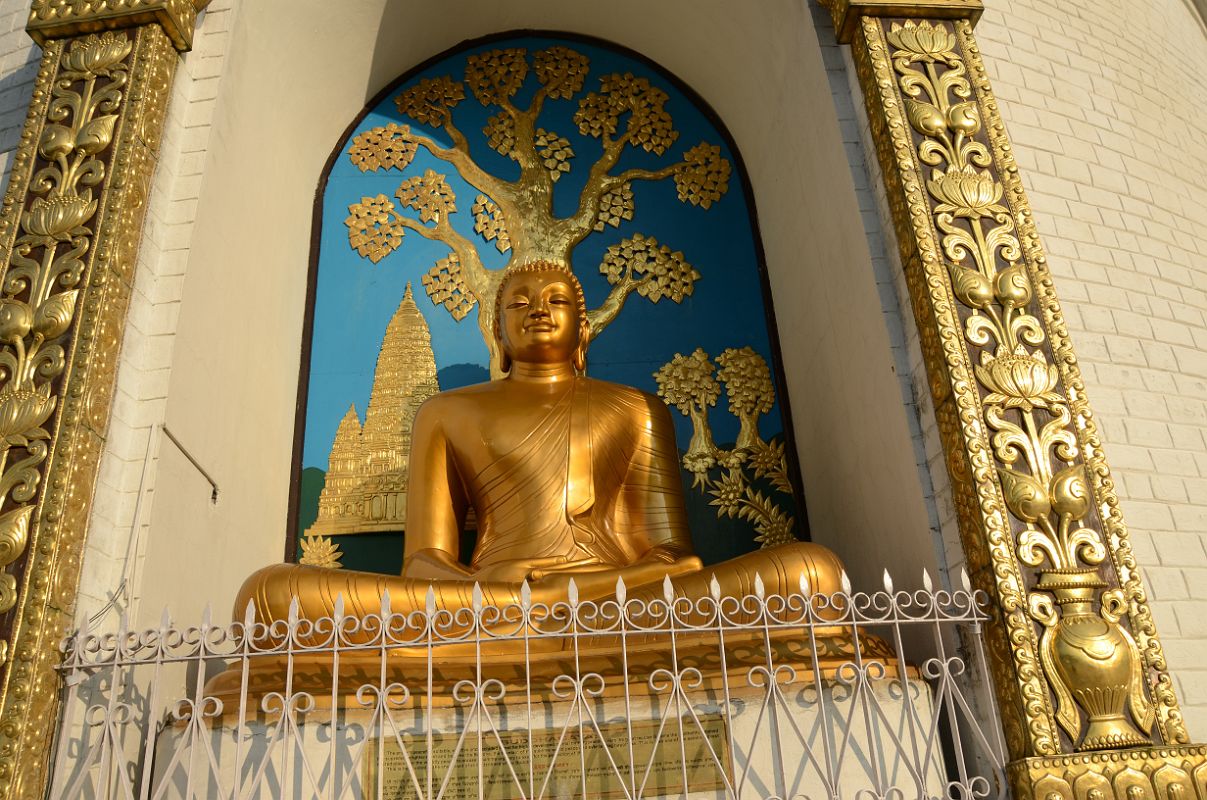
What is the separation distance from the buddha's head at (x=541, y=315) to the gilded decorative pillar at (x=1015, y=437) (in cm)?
169

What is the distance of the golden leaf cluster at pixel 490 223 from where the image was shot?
5965mm

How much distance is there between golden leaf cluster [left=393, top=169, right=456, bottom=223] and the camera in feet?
19.7

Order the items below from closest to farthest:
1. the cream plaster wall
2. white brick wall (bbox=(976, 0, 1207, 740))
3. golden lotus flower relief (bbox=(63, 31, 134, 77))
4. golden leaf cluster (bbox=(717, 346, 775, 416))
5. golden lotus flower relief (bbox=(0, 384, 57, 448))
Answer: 1. golden lotus flower relief (bbox=(0, 384, 57, 448))
2. white brick wall (bbox=(976, 0, 1207, 740))
3. the cream plaster wall
4. golden lotus flower relief (bbox=(63, 31, 134, 77))
5. golden leaf cluster (bbox=(717, 346, 775, 416))

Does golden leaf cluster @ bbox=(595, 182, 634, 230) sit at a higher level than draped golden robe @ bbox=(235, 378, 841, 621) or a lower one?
higher

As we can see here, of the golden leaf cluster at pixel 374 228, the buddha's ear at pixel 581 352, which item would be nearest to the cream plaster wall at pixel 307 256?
the golden leaf cluster at pixel 374 228

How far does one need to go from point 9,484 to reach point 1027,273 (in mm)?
3650

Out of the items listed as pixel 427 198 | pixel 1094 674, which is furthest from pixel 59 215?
pixel 1094 674

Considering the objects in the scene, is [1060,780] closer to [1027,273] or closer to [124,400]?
[1027,273]

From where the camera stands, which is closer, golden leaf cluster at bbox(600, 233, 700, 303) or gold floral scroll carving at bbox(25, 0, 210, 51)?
gold floral scroll carving at bbox(25, 0, 210, 51)

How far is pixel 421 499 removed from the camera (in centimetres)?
482

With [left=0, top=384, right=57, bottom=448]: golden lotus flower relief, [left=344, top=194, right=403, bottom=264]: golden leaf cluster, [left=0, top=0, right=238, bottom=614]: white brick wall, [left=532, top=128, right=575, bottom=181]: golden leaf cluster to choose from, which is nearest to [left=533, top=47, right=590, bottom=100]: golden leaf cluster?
[left=532, top=128, right=575, bottom=181]: golden leaf cluster

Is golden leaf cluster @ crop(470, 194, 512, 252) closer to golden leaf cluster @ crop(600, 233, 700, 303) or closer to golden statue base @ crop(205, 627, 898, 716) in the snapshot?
golden leaf cluster @ crop(600, 233, 700, 303)

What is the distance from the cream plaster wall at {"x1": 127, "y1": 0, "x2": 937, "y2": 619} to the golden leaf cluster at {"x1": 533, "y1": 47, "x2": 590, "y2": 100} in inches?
6.8

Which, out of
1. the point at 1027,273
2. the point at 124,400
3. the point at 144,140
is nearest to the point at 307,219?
the point at 144,140
